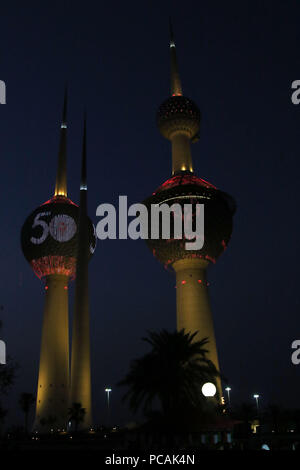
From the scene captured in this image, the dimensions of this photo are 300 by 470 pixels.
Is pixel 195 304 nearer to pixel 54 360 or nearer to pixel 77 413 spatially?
pixel 77 413

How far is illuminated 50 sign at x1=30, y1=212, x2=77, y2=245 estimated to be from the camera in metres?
97.2

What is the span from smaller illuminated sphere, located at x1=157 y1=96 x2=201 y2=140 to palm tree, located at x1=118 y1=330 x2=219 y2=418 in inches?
2648

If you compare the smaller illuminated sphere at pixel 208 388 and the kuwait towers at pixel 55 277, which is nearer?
the smaller illuminated sphere at pixel 208 388

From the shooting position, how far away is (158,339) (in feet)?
123

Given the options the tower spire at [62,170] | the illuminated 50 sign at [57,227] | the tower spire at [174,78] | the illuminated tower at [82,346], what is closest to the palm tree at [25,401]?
the illuminated tower at [82,346]

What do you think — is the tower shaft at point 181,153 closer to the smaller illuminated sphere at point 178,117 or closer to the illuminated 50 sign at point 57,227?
the smaller illuminated sphere at point 178,117

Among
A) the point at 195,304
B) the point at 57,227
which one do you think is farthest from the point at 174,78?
the point at 195,304

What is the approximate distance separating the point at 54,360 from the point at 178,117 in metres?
50.4

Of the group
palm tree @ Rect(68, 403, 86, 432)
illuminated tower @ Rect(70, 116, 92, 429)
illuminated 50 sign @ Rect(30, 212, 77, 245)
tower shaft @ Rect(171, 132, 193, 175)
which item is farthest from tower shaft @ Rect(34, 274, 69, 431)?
tower shaft @ Rect(171, 132, 193, 175)

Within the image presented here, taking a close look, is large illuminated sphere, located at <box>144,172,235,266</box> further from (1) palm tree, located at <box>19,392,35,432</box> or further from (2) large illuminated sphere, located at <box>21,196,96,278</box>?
(1) palm tree, located at <box>19,392,35,432</box>

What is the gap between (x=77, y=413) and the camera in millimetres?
64062

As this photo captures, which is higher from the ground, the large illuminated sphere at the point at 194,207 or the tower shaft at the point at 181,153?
the tower shaft at the point at 181,153

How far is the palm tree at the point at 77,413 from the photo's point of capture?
209 ft

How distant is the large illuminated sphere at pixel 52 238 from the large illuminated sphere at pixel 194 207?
16873 millimetres
